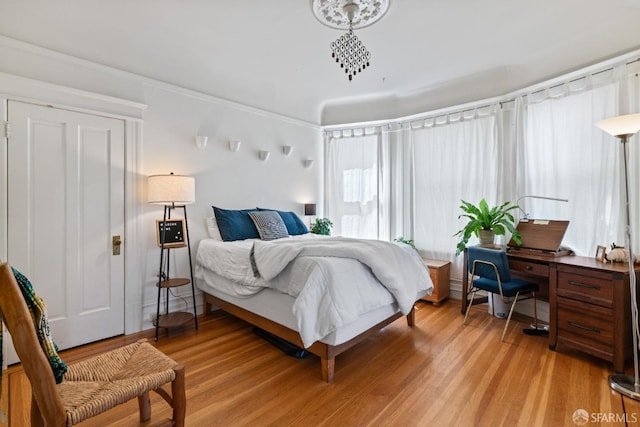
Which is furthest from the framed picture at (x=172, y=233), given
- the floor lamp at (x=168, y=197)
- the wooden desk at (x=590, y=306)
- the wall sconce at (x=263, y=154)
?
the wooden desk at (x=590, y=306)

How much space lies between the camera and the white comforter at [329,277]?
6.62 ft

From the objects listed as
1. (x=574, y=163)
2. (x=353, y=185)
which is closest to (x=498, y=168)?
(x=574, y=163)

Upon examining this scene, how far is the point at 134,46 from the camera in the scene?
2.82 metres

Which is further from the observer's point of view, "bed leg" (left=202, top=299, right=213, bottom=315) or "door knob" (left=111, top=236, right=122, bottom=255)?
"bed leg" (left=202, top=299, right=213, bottom=315)

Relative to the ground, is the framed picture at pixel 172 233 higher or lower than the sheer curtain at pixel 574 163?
lower

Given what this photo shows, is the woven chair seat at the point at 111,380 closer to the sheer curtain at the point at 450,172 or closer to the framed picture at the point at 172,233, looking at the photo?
the framed picture at the point at 172,233

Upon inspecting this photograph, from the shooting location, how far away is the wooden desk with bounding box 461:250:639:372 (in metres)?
2.17

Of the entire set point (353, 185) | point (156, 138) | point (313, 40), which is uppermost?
point (313, 40)

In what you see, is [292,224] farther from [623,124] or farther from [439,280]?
[623,124]

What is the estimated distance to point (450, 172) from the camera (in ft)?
13.0

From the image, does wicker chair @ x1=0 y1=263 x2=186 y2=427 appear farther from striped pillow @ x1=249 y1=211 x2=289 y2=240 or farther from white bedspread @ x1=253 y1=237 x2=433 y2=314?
striped pillow @ x1=249 y1=211 x2=289 y2=240

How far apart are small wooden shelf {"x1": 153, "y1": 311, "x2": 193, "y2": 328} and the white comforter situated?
52 cm

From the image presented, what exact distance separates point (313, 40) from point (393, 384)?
3.03m

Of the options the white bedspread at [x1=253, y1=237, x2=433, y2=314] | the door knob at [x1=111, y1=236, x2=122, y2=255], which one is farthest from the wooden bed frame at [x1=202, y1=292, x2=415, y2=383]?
the door knob at [x1=111, y1=236, x2=122, y2=255]
